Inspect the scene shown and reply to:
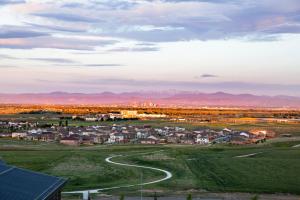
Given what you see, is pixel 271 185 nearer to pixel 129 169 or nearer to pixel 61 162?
pixel 129 169

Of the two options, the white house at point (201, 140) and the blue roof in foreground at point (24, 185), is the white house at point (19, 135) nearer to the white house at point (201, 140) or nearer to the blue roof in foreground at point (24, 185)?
the white house at point (201, 140)

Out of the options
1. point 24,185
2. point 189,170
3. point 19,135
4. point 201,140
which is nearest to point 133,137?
point 201,140

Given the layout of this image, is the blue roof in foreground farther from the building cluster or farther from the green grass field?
the building cluster

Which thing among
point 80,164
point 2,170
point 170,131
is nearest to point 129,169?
point 80,164

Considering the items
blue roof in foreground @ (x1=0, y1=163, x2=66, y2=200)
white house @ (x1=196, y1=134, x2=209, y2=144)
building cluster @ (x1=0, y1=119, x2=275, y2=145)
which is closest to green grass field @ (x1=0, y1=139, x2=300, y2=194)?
blue roof in foreground @ (x1=0, y1=163, x2=66, y2=200)

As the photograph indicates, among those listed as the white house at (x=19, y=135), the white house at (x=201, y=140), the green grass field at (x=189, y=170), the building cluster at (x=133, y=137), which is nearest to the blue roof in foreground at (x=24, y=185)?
the green grass field at (x=189, y=170)

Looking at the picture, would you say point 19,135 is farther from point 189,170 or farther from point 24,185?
point 24,185
